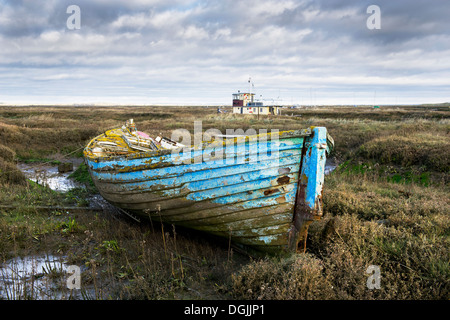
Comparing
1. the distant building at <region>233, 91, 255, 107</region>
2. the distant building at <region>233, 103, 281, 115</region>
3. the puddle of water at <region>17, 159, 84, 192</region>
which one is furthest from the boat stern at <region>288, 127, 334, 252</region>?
the distant building at <region>233, 91, 255, 107</region>

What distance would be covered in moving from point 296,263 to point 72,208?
17.6ft

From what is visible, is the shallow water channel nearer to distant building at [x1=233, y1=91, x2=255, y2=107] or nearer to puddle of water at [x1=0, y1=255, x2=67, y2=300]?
puddle of water at [x1=0, y1=255, x2=67, y2=300]

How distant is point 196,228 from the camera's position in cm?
455

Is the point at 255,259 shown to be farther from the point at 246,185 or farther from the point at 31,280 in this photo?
the point at 31,280

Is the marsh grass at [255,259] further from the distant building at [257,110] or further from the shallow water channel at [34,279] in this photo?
the distant building at [257,110]

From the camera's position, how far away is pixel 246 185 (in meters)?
3.90

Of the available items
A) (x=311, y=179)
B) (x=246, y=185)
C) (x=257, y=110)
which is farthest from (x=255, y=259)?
(x=257, y=110)

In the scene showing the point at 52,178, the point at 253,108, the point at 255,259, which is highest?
the point at 253,108

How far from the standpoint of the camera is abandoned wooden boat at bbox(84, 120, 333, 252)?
3.74 metres

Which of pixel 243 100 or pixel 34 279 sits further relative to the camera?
pixel 243 100

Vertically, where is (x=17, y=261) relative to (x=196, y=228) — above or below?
below

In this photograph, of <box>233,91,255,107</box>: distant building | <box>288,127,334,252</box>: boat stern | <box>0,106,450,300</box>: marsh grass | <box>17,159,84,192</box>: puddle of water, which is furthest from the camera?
<box>233,91,255,107</box>: distant building
